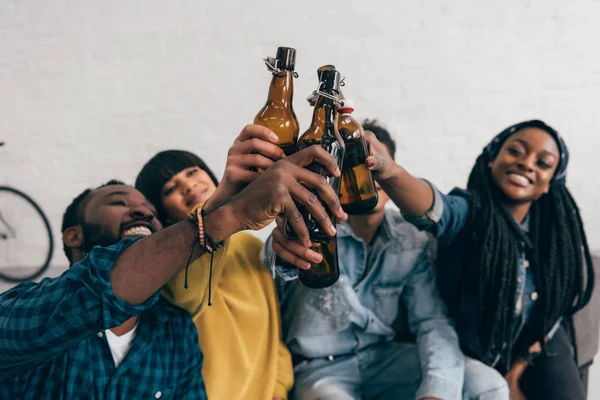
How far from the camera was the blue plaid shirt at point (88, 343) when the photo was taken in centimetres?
73

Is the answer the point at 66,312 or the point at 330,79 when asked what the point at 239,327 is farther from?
the point at 330,79

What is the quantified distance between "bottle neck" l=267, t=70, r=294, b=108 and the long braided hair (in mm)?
654

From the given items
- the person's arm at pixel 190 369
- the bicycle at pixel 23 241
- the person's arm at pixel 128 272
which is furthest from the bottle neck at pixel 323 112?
the bicycle at pixel 23 241

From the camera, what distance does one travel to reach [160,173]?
4.76 feet

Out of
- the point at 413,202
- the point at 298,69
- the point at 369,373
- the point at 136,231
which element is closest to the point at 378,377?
the point at 369,373

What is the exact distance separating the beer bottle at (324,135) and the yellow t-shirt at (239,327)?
0.26 metres

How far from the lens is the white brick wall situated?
232 centimetres

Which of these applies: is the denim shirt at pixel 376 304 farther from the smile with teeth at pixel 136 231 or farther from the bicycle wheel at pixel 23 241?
the bicycle wheel at pixel 23 241

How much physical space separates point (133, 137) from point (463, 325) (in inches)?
73.3

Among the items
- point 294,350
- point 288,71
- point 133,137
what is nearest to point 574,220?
point 294,350

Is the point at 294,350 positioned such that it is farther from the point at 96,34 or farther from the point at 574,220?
the point at 96,34

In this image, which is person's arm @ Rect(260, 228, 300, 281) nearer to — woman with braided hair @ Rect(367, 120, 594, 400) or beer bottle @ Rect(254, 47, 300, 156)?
beer bottle @ Rect(254, 47, 300, 156)

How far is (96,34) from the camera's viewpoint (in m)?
2.41

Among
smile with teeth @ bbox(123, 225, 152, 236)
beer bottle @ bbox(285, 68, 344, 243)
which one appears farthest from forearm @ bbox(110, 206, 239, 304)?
smile with teeth @ bbox(123, 225, 152, 236)
